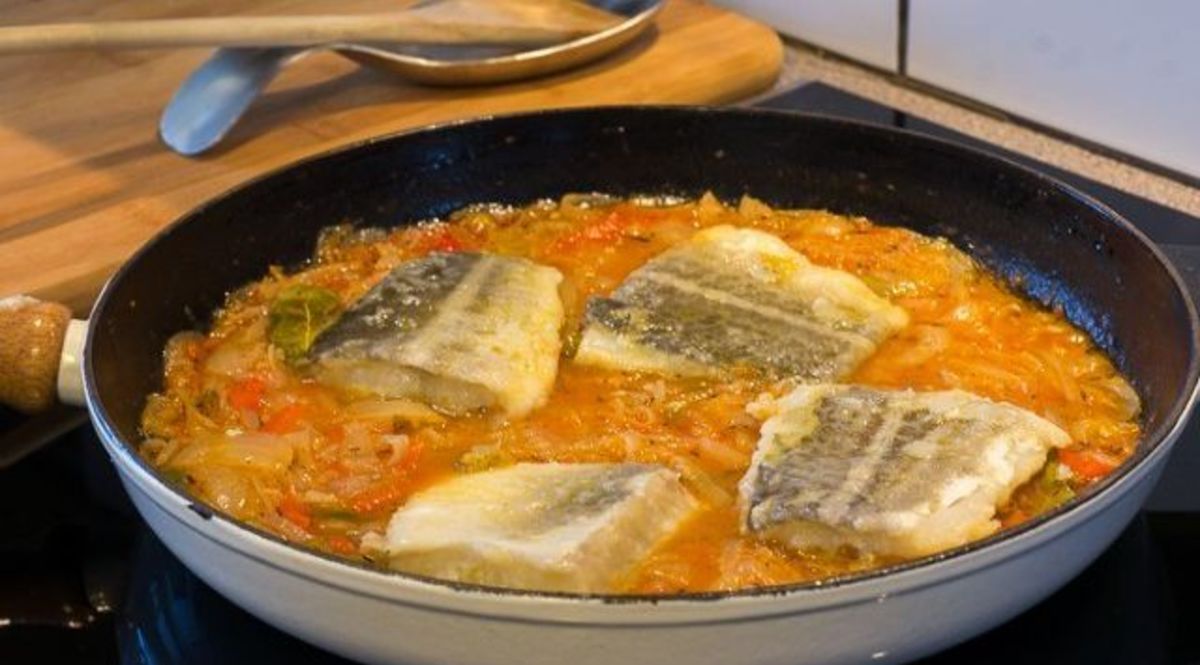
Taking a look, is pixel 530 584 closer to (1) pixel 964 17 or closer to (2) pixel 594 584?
(2) pixel 594 584

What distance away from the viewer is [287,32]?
1.99m

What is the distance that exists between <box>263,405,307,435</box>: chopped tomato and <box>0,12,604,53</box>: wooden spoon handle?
0.67 meters

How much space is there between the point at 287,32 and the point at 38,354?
78 centimetres

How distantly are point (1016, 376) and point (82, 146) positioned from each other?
1248mm

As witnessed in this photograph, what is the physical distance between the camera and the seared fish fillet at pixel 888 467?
1.16 m

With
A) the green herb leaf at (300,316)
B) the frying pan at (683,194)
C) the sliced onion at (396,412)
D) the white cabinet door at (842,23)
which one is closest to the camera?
the frying pan at (683,194)

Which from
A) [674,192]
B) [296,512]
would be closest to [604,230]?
[674,192]

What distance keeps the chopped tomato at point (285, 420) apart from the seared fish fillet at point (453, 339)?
0.05 m

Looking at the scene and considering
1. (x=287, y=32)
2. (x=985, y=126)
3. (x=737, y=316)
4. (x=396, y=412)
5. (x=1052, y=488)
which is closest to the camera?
(x=1052, y=488)

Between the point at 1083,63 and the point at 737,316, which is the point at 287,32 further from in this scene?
the point at 1083,63

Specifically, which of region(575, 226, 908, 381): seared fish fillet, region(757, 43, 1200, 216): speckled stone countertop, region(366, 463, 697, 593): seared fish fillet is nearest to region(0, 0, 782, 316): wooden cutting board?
region(757, 43, 1200, 216): speckled stone countertop

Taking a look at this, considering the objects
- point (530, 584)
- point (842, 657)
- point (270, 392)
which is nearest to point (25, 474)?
point (270, 392)

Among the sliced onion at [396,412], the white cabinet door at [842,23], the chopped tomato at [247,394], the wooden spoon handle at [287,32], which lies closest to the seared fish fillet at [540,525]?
the sliced onion at [396,412]

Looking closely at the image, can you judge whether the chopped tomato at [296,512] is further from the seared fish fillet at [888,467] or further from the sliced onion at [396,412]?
the seared fish fillet at [888,467]
